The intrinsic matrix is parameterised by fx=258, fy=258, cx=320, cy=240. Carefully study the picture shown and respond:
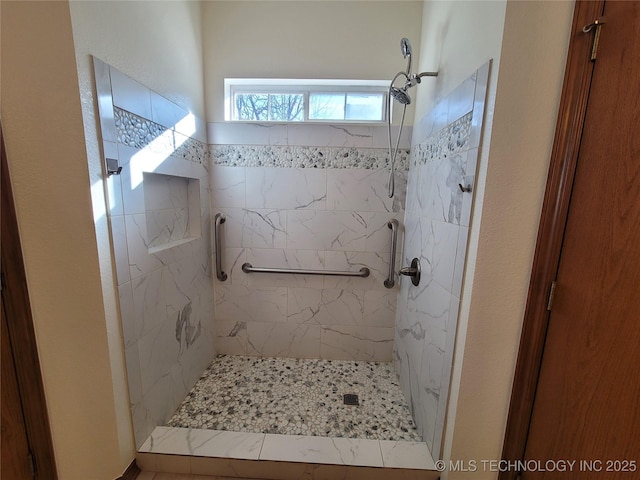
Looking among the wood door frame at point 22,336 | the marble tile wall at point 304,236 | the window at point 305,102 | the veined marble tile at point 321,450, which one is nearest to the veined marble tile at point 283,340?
the marble tile wall at point 304,236

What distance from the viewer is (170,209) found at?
5.13ft

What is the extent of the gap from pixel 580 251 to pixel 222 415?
183 cm

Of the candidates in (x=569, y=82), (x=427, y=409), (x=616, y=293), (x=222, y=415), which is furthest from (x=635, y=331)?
(x=222, y=415)

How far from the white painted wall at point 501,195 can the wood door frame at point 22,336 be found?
1614 millimetres

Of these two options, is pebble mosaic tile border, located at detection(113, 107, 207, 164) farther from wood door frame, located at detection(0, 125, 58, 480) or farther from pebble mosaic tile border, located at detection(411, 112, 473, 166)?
pebble mosaic tile border, located at detection(411, 112, 473, 166)

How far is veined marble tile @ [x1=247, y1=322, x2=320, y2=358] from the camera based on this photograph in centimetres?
206

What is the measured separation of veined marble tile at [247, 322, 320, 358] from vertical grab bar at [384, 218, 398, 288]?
2.19 ft

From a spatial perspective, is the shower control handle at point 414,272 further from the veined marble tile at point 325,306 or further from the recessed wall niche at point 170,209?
the recessed wall niche at point 170,209

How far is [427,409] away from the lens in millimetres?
1290

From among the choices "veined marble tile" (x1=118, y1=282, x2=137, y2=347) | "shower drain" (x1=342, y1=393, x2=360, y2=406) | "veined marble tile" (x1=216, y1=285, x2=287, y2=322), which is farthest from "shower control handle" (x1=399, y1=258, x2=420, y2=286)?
"veined marble tile" (x1=118, y1=282, x2=137, y2=347)

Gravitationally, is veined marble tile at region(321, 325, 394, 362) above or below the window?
below

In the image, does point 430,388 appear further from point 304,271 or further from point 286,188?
point 286,188

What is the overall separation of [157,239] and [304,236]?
927mm

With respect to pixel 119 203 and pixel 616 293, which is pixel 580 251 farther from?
pixel 119 203
